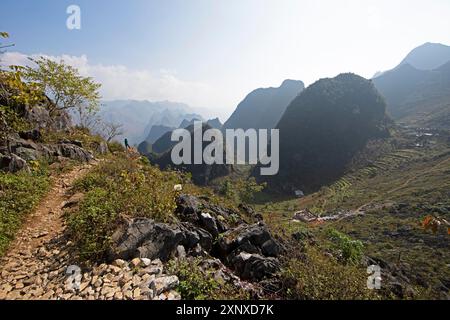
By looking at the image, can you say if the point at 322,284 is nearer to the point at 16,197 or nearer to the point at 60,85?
A: the point at 16,197

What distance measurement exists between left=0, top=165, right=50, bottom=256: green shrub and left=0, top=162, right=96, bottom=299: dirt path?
7.9 inches

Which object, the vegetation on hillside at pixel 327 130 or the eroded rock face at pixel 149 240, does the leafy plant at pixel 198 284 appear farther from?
the vegetation on hillside at pixel 327 130

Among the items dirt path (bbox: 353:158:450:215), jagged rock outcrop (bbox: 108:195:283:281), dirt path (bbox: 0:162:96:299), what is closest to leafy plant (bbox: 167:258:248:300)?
jagged rock outcrop (bbox: 108:195:283:281)

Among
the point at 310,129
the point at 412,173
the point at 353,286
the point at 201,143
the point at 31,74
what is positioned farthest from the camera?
the point at 310,129

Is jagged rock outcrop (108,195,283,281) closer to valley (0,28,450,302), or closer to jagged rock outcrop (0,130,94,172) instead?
valley (0,28,450,302)

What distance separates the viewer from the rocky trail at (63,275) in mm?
4699

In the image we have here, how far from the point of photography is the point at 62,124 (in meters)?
18.7

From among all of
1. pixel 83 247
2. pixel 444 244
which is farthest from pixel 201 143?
pixel 83 247

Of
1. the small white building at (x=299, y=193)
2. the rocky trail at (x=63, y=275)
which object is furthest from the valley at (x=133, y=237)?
the small white building at (x=299, y=193)

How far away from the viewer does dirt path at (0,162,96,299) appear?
5004mm

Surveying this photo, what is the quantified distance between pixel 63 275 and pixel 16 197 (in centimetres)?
445

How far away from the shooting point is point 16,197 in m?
8.02

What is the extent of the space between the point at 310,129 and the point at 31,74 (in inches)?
4688
